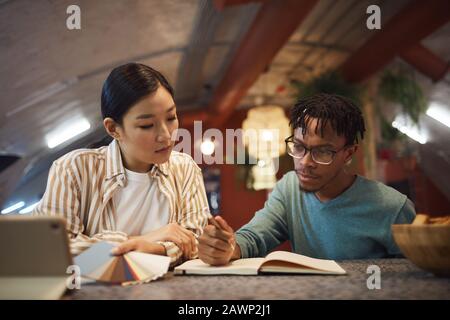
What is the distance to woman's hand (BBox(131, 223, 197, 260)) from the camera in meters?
1.29

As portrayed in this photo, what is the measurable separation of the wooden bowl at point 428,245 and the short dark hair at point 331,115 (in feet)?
1.78

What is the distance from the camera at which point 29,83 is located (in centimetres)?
252

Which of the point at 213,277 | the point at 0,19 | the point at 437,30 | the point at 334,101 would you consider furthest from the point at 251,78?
the point at 213,277

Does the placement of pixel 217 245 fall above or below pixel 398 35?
below

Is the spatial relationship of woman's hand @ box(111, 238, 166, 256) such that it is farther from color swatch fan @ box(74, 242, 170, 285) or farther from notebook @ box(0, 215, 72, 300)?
notebook @ box(0, 215, 72, 300)

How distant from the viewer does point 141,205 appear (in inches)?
55.8

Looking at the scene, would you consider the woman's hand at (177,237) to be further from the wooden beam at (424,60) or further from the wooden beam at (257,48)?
the wooden beam at (424,60)

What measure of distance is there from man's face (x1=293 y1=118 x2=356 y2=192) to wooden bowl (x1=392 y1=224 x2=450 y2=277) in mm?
496

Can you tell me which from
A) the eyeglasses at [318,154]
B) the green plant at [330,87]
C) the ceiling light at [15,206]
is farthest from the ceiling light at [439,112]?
the ceiling light at [15,206]

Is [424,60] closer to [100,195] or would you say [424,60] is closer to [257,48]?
[257,48]

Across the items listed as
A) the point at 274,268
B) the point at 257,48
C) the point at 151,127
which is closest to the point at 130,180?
the point at 151,127

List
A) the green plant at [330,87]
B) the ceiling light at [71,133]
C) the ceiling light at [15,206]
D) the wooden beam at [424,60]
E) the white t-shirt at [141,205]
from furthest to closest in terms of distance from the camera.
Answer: the green plant at [330,87] < the wooden beam at [424,60] < the ceiling light at [15,206] < the ceiling light at [71,133] < the white t-shirt at [141,205]

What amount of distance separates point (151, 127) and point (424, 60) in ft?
10.5

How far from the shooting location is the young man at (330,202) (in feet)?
4.78
